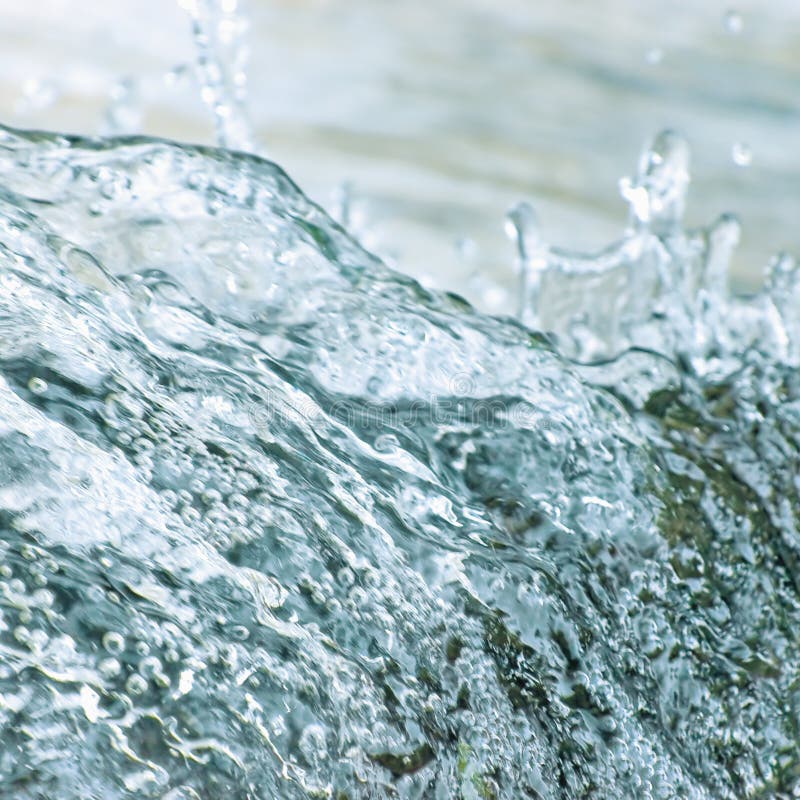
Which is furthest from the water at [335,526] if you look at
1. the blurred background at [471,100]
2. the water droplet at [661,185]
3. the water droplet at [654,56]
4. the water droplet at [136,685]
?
the water droplet at [654,56]

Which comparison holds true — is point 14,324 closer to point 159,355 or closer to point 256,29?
point 159,355

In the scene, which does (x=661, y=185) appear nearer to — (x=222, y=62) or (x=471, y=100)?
(x=222, y=62)

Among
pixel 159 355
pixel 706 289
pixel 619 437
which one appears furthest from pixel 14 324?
pixel 706 289

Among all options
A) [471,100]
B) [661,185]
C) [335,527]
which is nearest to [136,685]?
[335,527]

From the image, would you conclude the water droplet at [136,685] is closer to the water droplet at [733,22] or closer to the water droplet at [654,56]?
the water droplet at [654,56]

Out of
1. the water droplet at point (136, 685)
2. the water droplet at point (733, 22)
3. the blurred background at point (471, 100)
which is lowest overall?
the blurred background at point (471, 100)

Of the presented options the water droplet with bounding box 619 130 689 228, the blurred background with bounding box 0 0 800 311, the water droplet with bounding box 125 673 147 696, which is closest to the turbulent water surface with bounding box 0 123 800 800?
the water droplet with bounding box 125 673 147 696

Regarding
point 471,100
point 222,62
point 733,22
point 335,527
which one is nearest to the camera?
point 335,527
